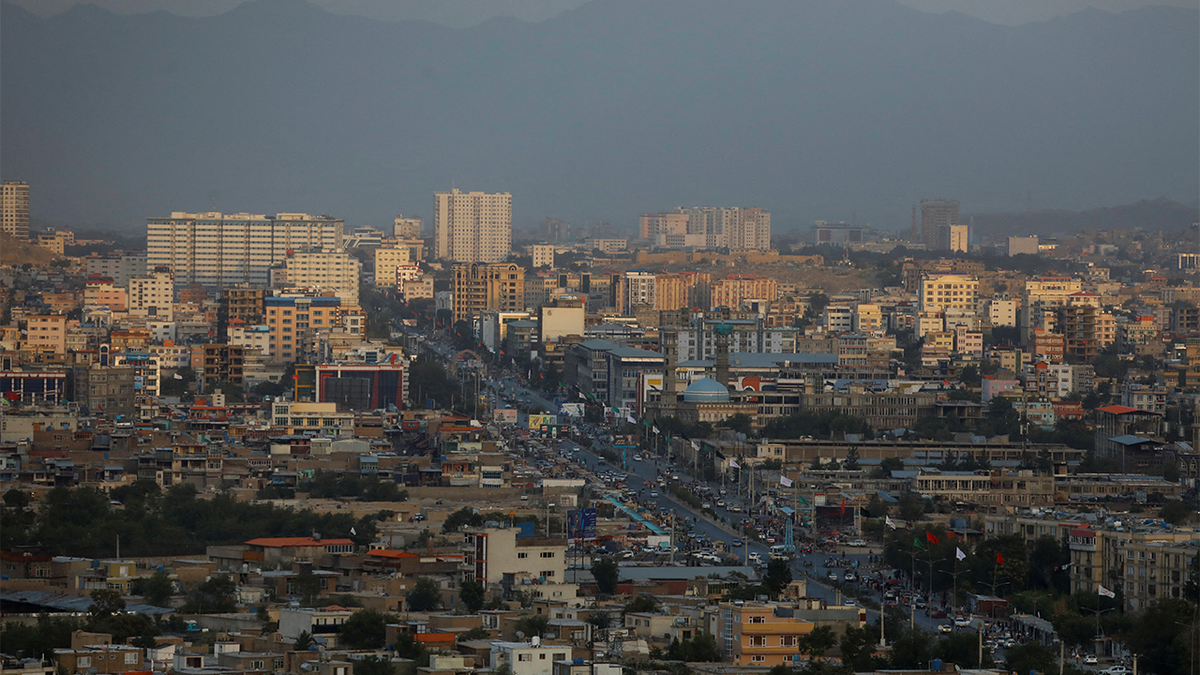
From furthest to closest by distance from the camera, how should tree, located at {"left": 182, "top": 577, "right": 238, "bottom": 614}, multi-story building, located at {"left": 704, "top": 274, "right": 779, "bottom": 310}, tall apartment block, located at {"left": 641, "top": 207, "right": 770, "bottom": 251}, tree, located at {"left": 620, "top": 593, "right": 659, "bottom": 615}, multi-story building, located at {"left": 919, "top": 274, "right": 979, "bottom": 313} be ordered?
tall apartment block, located at {"left": 641, "top": 207, "right": 770, "bottom": 251} < multi-story building, located at {"left": 704, "top": 274, "right": 779, "bottom": 310} < multi-story building, located at {"left": 919, "top": 274, "right": 979, "bottom": 313} < tree, located at {"left": 182, "top": 577, "right": 238, "bottom": 614} < tree, located at {"left": 620, "top": 593, "right": 659, "bottom": 615}

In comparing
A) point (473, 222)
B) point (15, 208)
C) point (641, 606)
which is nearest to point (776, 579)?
point (641, 606)

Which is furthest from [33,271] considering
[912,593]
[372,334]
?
[912,593]

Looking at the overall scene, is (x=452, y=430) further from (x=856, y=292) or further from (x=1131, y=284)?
(x=1131, y=284)

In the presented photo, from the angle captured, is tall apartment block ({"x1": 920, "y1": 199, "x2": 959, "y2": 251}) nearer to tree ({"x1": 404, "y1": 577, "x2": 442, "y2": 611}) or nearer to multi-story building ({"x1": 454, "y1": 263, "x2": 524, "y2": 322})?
multi-story building ({"x1": 454, "y1": 263, "x2": 524, "y2": 322})

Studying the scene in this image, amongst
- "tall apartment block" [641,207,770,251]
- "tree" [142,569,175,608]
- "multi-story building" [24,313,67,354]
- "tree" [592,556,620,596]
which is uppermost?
"tall apartment block" [641,207,770,251]

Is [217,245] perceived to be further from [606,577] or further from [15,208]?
[606,577]

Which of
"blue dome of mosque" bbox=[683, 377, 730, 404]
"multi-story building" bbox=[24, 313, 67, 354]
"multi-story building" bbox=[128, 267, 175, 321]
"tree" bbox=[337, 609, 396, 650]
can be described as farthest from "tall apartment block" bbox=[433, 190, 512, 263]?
"tree" bbox=[337, 609, 396, 650]

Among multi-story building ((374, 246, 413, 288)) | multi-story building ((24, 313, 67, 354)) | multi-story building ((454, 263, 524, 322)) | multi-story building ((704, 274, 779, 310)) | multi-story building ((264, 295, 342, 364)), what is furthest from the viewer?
multi-story building ((374, 246, 413, 288))

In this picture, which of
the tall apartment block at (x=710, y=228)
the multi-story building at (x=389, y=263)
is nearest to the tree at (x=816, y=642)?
the multi-story building at (x=389, y=263)
